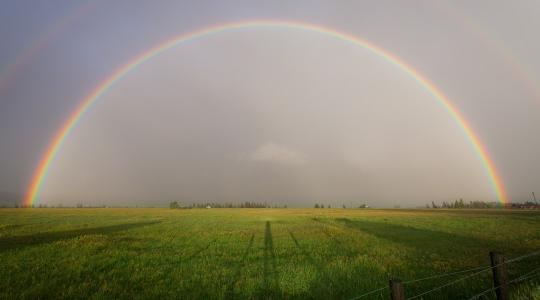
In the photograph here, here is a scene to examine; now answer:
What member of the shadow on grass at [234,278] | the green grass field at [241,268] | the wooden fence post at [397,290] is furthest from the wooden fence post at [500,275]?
the shadow on grass at [234,278]

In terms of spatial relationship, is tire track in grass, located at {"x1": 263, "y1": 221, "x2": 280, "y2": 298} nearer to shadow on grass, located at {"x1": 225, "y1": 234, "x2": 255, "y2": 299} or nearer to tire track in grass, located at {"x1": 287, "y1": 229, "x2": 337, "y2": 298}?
shadow on grass, located at {"x1": 225, "y1": 234, "x2": 255, "y2": 299}

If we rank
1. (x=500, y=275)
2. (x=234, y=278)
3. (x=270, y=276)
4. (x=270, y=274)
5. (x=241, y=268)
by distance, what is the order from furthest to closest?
(x=241, y=268), (x=270, y=274), (x=270, y=276), (x=234, y=278), (x=500, y=275)

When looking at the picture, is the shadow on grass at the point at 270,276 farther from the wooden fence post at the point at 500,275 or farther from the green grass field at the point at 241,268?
the wooden fence post at the point at 500,275

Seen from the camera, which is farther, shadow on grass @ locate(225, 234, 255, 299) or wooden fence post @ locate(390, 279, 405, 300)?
shadow on grass @ locate(225, 234, 255, 299)

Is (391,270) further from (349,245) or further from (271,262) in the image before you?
(349,245)

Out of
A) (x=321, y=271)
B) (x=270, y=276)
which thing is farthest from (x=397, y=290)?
(x=321, y=271)

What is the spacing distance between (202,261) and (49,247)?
39.7 ft

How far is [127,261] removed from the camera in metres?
16.6

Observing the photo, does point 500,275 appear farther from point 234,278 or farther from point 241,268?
point 241,268

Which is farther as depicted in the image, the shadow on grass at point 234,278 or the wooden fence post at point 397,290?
the shadow on grass at point 234,278

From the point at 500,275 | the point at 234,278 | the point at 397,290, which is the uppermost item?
the point at 397,290

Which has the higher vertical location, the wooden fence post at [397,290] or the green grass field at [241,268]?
the wooden fence post at [397,290]

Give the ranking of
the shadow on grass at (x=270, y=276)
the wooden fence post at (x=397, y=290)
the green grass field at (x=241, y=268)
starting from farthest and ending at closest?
the green grass field at (x=241, y=268)
the shadow on grass at (x=270, y=276)
the wooden fence post at (x=397, y=290)

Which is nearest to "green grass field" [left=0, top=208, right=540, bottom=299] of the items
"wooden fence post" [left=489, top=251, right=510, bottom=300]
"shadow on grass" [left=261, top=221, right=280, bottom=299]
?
"shadow on grass" [left=261, top=221, right=280, bottom=299]
